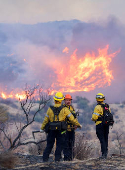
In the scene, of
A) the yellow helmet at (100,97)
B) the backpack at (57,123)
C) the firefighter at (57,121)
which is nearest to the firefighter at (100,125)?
the yellow helmet at (100,97)

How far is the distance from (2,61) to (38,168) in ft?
298

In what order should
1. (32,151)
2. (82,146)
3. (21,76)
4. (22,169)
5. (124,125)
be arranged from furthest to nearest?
(21,76)
(124,125)
(32,151)
(82,146)
(22,169)

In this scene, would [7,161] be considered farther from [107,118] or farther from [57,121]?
[107,118]

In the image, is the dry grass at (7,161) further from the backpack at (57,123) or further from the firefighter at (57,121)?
the backpack at (57,123)

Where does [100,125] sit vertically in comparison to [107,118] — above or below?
below

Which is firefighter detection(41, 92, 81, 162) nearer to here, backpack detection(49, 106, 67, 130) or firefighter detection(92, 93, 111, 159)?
A: backpack detection(49, 106, 67, 130)

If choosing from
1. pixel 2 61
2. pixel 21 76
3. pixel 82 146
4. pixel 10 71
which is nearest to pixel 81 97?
pixel 21 76

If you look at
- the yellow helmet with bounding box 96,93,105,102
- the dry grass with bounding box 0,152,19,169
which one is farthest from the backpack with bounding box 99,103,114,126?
the dry grass with bounding box 0,152,19,169

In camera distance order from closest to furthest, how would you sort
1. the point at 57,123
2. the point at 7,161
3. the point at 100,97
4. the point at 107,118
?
1. the point at 7,161
2. the point at 57,123
3. the point at 107,118
4. the point at 100,97

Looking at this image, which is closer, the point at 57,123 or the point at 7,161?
the point at 7,161

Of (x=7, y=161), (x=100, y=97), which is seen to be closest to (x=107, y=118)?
(x=100, y=97)

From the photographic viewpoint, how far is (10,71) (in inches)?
3295

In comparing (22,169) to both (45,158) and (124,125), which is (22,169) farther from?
(124,125)

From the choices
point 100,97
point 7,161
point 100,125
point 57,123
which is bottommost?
point 7,161
